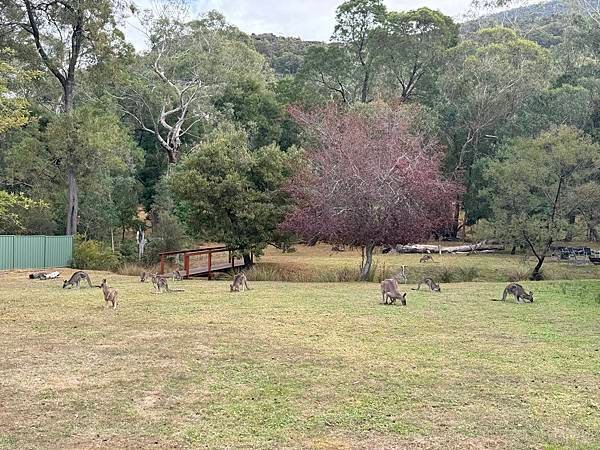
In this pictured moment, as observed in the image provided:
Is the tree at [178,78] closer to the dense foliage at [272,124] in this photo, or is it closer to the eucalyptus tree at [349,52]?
the dense foliage at [272,124]

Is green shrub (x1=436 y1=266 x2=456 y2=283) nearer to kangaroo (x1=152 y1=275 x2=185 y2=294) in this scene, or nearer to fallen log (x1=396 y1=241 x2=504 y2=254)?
kangaroo (x1=152 y1=275 x2=185 y2=294)

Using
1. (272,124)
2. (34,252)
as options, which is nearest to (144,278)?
(34,252)


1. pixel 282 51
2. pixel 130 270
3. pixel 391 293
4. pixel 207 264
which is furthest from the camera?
pixel 282 51

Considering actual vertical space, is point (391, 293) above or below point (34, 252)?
below

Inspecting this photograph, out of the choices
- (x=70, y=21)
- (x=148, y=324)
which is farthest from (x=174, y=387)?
(x=70, y=21)

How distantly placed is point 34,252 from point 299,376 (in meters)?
21.6

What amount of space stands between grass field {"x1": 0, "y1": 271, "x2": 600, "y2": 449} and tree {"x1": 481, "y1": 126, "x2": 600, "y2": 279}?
1104cm

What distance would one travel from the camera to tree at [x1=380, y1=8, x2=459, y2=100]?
1807 inches

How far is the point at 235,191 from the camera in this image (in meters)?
24.7

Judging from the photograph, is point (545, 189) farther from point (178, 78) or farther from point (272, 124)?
point (178, 78)

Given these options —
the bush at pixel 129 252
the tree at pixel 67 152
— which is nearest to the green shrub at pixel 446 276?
the bush at pixel 129 252

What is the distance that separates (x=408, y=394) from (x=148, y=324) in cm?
590

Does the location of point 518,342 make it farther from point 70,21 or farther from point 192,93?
point 192,93

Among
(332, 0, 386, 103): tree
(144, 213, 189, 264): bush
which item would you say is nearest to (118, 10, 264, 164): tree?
(332, 0, 386, 103): tree
